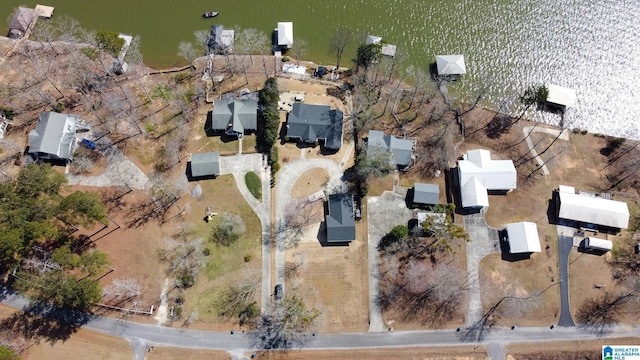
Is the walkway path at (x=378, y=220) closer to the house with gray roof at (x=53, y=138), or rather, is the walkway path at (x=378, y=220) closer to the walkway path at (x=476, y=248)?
the walkway path at (x=476, y=248)

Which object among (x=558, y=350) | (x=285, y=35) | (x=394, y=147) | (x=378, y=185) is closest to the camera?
(x=558, y=350)

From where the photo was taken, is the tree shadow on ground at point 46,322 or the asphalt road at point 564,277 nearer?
the tree shadow on ground at point 46,322

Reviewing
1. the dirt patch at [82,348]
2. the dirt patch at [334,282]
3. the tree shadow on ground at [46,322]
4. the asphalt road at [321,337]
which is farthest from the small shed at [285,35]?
the dirt patch at [82,348]

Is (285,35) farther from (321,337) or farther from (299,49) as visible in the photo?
(321,337)

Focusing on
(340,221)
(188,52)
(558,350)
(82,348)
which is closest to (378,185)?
(340,221)

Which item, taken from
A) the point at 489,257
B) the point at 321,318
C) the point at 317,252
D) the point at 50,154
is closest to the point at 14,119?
the point at 50,154

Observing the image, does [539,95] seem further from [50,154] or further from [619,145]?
[50,154]
